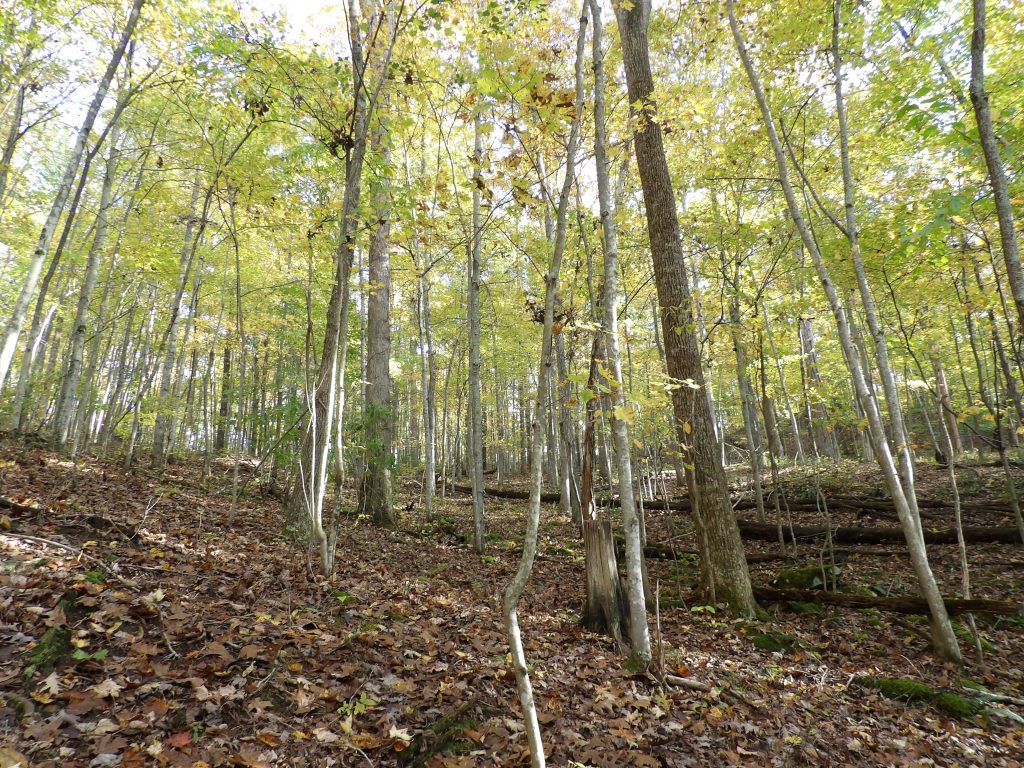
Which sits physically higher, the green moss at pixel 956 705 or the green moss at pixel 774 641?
the green moss at pixel 774 641

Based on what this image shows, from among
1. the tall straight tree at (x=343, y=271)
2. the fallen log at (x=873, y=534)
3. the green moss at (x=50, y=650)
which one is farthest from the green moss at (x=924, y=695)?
the green moss at (x=50, y=650)

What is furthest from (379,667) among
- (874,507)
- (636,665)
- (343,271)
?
(874,507)

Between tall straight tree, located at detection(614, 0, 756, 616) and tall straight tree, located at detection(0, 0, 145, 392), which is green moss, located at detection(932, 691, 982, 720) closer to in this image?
tall straight tree, located at detection(614, 0, 756, 616)

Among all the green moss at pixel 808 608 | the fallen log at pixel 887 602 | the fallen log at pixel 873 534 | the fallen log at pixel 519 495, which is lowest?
the green moss at pixel 808 608

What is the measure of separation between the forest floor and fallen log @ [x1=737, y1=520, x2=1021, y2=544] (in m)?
1.07

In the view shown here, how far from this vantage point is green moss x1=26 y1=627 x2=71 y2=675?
2604mm

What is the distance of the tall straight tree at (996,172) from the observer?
3.58m

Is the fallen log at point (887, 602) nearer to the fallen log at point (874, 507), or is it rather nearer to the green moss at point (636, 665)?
the fallen log at point (874, 507)

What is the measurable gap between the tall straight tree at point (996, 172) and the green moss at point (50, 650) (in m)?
6.87

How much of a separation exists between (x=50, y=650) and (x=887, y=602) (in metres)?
7.58

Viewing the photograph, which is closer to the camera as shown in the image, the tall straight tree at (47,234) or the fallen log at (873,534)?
the tall straight tree at (47,234)

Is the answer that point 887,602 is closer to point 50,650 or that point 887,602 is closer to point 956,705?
point 956,705

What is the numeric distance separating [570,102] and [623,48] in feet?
10.8

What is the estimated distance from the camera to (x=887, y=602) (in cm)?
537
